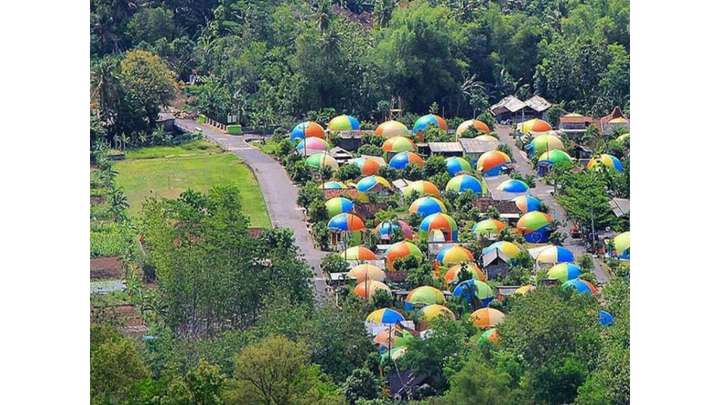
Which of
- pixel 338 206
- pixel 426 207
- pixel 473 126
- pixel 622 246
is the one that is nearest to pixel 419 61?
pixel 473 126

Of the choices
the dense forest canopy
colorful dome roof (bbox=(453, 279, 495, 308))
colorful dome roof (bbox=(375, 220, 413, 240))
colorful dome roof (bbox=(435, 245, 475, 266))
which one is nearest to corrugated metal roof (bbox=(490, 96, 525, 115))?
the dense forest canopy

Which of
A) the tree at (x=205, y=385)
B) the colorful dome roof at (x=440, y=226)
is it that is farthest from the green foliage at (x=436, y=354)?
the colorful dome roof at (x=440, y=226)

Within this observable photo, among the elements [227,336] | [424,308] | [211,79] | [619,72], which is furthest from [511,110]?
[227,336]

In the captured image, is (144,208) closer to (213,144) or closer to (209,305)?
(209,305)

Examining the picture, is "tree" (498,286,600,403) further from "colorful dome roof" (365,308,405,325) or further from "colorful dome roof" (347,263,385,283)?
"colorful dome roof" (347,263,385,283)

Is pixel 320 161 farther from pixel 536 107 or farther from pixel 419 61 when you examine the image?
pixel 536 107

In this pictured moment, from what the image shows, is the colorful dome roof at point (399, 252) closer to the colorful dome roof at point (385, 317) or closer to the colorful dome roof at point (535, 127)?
the colorful dome roof at point (385, 317)
